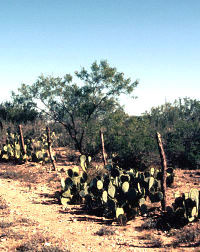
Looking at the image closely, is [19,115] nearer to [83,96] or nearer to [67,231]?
[83,96]

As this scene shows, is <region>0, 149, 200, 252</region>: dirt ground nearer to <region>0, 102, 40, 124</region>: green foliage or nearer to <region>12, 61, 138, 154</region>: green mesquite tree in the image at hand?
<region>12, 61, 138, 154</region>: green mesquite tree

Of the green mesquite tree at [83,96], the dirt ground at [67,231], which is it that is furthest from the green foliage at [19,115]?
the dirt ground at [67,231]

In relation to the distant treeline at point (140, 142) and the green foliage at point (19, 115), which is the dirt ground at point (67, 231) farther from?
the green foliage at point (19, 115)

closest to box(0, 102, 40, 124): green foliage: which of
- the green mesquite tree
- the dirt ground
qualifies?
the green mesquite tree

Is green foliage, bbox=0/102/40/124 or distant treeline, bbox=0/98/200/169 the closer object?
distant treeline, bbox=0/98/200/169

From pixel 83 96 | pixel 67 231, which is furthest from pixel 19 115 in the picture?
pixel 67 231

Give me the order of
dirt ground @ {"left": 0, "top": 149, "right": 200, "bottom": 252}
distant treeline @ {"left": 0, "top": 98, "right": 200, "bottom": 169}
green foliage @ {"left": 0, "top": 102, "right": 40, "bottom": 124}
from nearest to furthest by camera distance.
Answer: dirt ground @ {"left": 0, "top": 149, "right": 200, "bottom": 252} < distant treeline @ {"left": 0, "top": 98, "right": 200, "bottom": 169} < green foliage @ {"left": 0, "top": 102, "right": 40, "bottom": 124}

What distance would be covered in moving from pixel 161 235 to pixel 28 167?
1035 centimetres

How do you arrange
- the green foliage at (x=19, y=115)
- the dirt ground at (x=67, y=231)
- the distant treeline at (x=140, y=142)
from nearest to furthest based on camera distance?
the dirt ground at (x=67, y=231) < the distant treeline at (x=140, y=142) < the green foliage at (x=19, y=115)

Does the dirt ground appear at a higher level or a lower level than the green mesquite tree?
lower

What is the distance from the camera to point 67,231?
6.16 meters

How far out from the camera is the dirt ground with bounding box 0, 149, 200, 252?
5270 mm

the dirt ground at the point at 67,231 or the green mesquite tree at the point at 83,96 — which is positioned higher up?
the green mesquite tree at the point at 83,96

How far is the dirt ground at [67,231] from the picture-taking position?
17.3 ft
